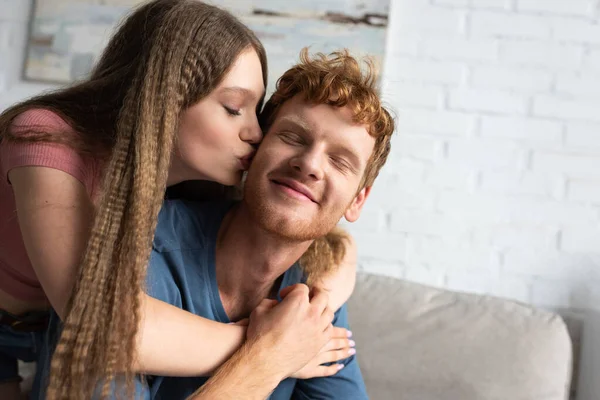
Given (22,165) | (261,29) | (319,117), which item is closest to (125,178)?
(22,165)

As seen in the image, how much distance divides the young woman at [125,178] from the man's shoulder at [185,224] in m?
0.08

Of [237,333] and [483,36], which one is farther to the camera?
[483,36]

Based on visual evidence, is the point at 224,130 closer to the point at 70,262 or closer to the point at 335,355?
the point at 70,262

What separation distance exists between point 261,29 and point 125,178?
119 cm

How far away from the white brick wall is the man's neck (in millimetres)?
866

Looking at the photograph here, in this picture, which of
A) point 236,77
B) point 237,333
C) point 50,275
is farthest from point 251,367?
point 236,77

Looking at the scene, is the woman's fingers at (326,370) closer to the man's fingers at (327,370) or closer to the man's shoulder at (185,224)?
the man's fingers at (327,370)

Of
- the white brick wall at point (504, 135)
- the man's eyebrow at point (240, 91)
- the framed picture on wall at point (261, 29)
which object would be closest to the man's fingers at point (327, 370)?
the man's eyebrow at point (240, 91)

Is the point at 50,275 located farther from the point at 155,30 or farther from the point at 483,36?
the point at 483,36

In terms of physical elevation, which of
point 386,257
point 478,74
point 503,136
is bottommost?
point 386,257

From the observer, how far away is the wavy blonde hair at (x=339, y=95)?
125 centimetres

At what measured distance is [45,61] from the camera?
2.17 meters

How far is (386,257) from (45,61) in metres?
1.36

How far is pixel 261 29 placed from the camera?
2100mm
